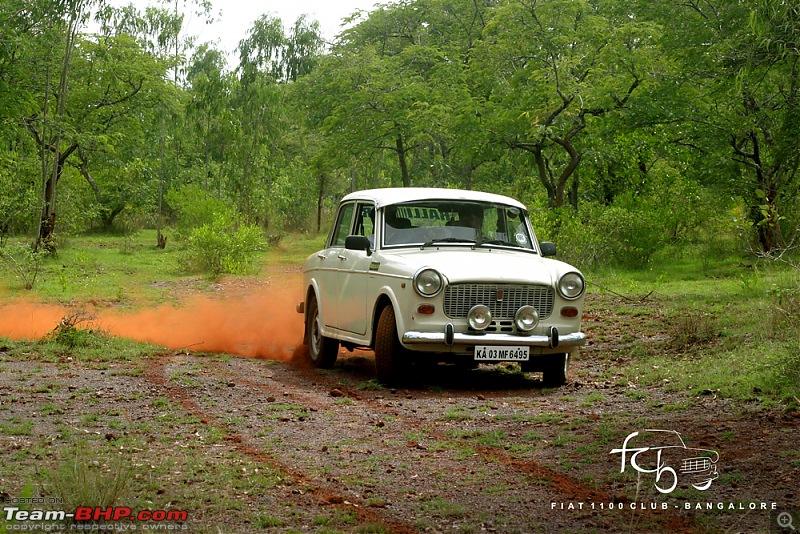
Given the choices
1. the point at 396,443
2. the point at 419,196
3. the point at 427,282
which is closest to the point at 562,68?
the point at 419,196

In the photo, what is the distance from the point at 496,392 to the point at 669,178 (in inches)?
717

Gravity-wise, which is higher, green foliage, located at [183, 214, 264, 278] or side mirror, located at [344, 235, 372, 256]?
side mirror, located at [344, 235, 372, 256]

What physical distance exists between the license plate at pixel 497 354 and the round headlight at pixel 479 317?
18 cm

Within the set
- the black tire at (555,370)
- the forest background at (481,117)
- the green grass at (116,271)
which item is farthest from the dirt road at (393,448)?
the green grass at (116,271)

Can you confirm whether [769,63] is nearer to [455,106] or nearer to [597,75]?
[597,75]

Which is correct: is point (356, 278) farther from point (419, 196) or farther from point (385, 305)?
point (419, 196)

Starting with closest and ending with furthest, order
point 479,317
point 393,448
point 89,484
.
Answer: point 89,484, point 393,448, point 479,317

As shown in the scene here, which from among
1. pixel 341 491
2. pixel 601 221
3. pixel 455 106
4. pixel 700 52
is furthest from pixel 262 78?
pixel 341 491

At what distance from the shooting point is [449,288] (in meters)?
9.20

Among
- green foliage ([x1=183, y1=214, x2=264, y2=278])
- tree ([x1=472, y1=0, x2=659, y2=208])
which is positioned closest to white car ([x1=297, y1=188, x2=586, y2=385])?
tree ([x1=472, y1=0, x2=659, y2=208])

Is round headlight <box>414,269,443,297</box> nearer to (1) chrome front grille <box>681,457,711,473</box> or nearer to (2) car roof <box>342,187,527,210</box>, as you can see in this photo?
(2) car roof <box>342,187,527,210</box>

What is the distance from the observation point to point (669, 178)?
86.4 ft

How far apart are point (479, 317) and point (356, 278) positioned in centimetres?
163

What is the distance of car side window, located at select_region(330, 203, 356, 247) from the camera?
11262mm
